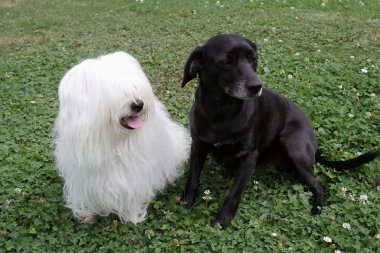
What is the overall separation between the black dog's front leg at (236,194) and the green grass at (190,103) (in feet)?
0.30

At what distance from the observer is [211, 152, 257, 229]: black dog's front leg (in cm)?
343

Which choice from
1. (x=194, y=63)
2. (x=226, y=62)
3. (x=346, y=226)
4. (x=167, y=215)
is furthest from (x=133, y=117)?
(x=346, y=226)

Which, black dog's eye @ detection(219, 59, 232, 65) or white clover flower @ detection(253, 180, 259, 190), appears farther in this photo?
white clover flower @ detection(253, 180, 259, 190)

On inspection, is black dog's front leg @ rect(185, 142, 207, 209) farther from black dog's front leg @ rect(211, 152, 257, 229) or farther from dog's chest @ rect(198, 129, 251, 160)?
black dog's front leg @ rect(211, 152, 257, 229)

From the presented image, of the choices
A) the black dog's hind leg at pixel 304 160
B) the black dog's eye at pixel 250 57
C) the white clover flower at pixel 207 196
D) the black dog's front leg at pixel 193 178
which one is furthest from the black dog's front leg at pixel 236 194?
the black dog's eye at pixel 250 57

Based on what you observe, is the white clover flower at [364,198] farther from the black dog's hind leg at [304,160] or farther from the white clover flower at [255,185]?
the white clover flower at [255,185]

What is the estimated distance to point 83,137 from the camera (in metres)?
2.96

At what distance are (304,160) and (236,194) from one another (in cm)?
65

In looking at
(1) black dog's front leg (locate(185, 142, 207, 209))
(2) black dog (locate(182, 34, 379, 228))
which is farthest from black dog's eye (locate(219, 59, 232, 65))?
(1) black dog's front leg (locate(185, 142, 207, 209))

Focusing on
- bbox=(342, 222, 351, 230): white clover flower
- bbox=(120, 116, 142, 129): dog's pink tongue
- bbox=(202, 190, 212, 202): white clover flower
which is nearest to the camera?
bbox=(120, 116, 142, 129): dog's pink tongue

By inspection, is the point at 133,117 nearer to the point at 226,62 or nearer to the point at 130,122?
the point at 130,122

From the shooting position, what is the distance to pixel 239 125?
3.33 metres

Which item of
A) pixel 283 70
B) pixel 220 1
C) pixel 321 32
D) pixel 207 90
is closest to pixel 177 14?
pixel 220 1

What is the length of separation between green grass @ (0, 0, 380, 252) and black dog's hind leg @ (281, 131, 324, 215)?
0.08 meters
